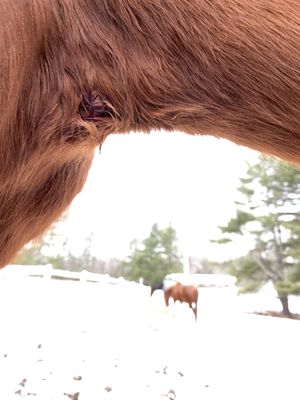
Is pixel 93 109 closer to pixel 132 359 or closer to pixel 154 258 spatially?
pixel 132 359

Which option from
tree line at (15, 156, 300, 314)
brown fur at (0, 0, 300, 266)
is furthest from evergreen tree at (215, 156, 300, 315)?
brown fur at (0, 0, 300, 266)

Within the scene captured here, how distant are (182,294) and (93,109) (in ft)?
22.0

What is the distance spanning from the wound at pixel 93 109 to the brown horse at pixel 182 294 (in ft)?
20.4

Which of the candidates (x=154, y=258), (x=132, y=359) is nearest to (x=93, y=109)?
(x=132, y=359)

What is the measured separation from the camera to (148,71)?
0.62 meters

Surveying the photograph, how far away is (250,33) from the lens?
59 centimetres

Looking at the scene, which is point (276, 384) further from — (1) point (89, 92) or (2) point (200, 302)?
(2) point (200, 302)

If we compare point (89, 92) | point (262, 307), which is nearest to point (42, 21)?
point (89, 92)

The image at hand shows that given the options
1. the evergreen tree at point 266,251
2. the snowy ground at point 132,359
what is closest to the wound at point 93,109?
the snowy ground at point 132,359

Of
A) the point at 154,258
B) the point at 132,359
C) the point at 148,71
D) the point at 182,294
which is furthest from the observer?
the point at 154,258

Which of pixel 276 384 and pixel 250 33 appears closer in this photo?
pixel 250 33

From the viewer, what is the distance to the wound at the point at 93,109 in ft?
2.10

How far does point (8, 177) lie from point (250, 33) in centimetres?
40

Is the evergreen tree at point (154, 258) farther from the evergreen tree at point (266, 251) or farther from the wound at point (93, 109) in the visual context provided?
the wound at point (93, 109)
